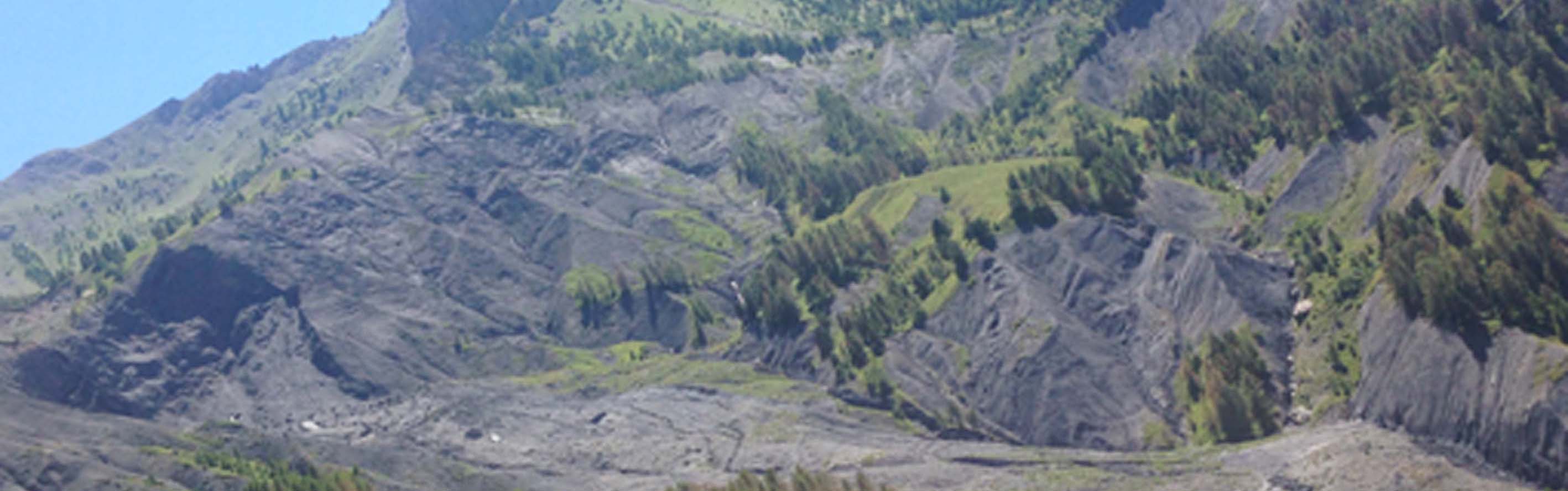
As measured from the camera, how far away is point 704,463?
647 feet

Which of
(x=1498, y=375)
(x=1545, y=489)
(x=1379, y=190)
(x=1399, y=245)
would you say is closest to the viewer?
(x=1545, y=489)

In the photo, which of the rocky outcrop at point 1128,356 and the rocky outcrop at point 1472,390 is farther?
the rocky outcrop at point 1128,356

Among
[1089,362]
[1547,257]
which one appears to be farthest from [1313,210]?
[1547,257]

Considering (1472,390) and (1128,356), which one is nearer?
(1472,390)

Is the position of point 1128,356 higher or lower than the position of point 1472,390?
lower

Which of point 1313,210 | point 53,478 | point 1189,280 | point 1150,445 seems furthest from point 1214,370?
point 53,478

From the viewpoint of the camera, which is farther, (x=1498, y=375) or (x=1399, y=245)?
(x=1399, y=245)

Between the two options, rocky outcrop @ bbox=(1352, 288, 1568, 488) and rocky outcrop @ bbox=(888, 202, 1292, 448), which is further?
rocky outcrop @ bbox=(888, 202, 1292, 448)

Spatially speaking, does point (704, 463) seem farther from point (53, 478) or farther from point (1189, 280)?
point (53, 478)

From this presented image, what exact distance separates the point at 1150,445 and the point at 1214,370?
10605mm

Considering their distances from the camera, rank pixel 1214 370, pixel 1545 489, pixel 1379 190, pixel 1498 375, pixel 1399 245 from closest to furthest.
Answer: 1. pixel 1545 489
2. pixel 1498 375
3. pixel 1399 245
4. pixel 1214 370
5. pixel 1379 190

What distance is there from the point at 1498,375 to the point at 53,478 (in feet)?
530

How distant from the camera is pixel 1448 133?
185m

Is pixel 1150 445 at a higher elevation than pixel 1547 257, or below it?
below
